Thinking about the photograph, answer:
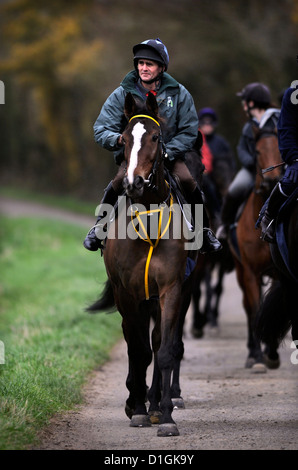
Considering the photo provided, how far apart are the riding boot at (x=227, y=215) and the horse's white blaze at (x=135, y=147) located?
16.5ft

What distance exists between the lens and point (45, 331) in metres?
13.2

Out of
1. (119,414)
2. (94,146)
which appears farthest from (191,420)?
(94,146)

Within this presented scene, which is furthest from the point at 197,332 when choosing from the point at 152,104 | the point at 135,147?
the point at 135,147

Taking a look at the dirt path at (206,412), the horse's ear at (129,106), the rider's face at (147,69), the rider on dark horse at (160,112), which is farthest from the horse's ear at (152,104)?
the dirt path at (206,412)

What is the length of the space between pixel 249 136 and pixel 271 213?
11.7 feet

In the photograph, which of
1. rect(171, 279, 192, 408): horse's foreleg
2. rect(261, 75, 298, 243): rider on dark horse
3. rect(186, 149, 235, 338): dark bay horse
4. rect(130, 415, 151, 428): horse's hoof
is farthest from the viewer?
rect(186, 149, 235, 338): dark bay horse

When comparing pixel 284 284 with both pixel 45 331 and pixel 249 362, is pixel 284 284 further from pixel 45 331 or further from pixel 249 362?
pixel 45 331

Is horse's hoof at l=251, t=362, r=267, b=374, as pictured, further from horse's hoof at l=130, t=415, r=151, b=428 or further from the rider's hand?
the rider's hand

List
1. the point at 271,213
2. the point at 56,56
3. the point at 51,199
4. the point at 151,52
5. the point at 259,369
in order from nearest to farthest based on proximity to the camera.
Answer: the point at 151,52, the point at 271,213, the point at 259,369, the point at 56,56, the point at 51,199

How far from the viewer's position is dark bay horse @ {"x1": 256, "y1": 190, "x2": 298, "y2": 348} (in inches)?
315

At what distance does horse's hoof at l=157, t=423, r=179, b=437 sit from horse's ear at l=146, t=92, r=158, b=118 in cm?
240

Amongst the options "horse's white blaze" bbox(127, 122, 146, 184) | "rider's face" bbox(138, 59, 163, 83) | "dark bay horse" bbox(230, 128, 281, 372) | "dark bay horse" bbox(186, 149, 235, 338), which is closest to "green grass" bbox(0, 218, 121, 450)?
"dark bay horse" bbox(186, 149, 235, 338)

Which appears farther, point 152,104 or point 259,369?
point 259,369

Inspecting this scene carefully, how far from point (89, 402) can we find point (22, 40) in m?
39.1
